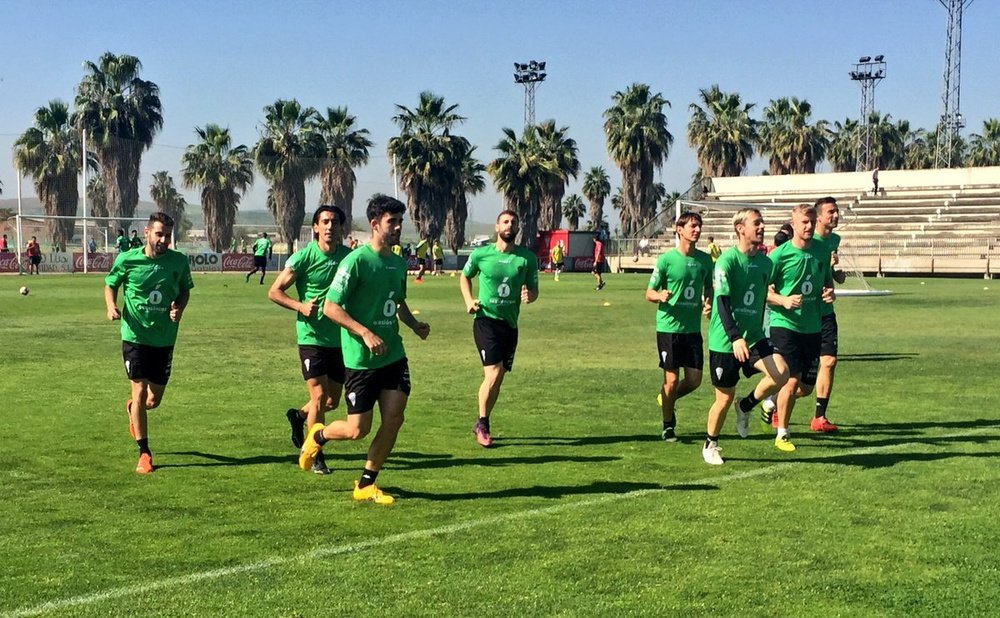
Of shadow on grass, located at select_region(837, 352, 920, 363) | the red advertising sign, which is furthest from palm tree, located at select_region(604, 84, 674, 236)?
shadow on grass, located at select_region(837, 352, 920, 363)

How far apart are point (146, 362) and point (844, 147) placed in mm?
91324

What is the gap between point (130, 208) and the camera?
249ft

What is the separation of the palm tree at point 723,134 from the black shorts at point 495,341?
224 ft

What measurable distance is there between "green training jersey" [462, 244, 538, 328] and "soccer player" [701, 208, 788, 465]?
1765mm

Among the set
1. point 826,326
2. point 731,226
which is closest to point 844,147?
point 731,226

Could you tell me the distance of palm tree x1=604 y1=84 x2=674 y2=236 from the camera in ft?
238

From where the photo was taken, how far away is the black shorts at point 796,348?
373 inches

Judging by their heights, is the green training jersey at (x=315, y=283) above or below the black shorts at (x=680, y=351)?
above

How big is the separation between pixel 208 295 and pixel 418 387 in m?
22.1

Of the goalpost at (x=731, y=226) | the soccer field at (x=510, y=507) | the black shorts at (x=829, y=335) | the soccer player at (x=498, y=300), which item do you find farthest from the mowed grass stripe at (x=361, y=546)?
the goalpost at (x=731, y=226)

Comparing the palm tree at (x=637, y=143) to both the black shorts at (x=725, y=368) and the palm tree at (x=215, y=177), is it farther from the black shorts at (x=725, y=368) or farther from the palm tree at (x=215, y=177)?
the black shorts at (x=725, y=368)

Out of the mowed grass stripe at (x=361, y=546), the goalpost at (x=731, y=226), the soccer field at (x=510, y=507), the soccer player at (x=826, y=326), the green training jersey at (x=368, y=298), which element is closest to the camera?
the mowed grass stripe at (x=361, y=546)

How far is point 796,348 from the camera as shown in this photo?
9.51 metres

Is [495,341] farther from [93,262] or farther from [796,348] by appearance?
[93,262]
